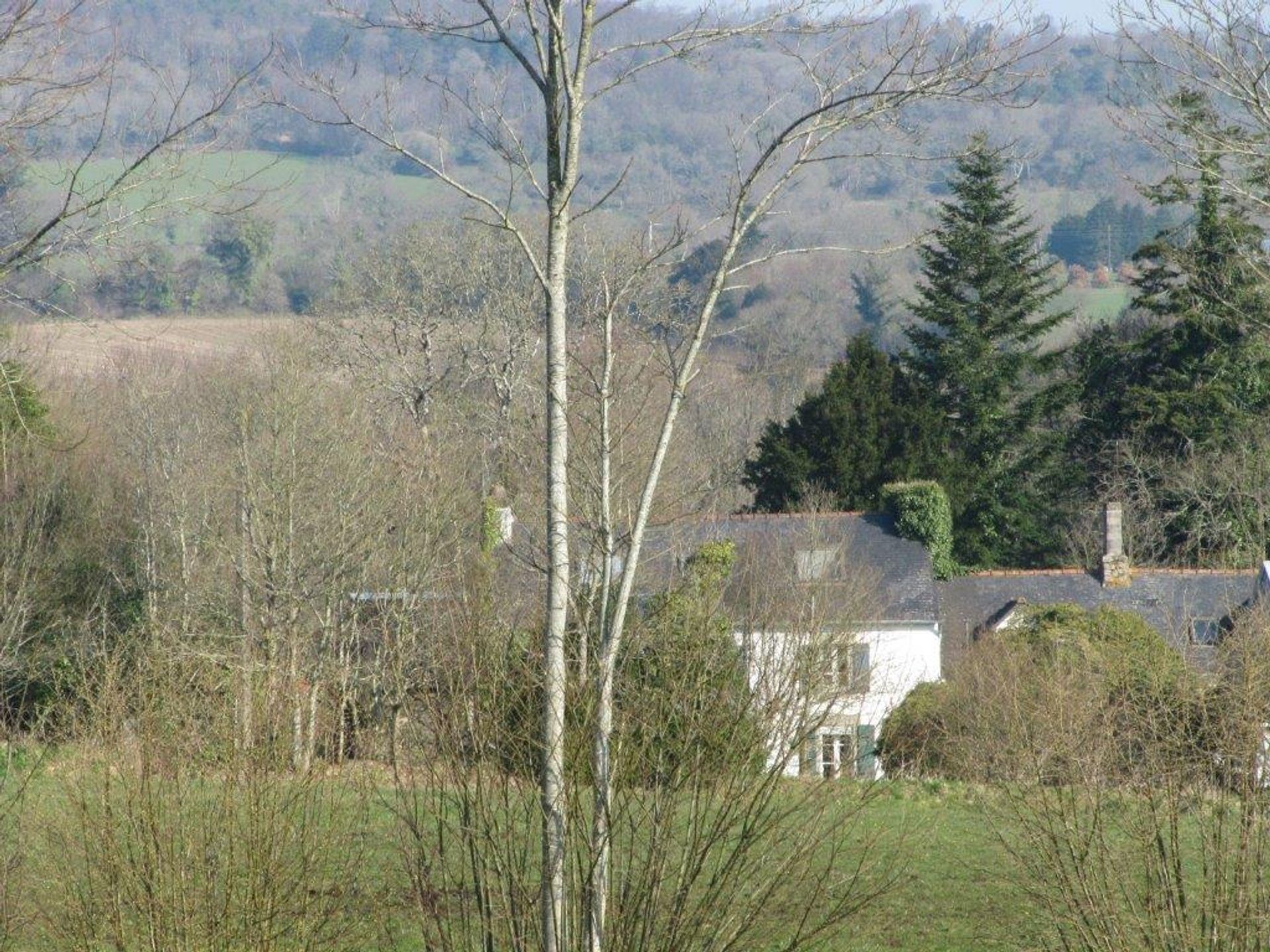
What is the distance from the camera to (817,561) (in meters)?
25.1

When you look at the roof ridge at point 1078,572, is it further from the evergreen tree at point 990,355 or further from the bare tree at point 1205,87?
the bare tree at point 1205,87

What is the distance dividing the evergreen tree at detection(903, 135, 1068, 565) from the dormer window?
11714 millimetres

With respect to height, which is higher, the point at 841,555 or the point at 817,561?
the point at 841,555

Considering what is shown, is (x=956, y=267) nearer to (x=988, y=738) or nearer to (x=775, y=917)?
(x=988, y=738)

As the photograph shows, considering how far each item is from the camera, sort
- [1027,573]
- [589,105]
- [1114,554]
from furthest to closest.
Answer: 1. [1027,573]
2. [1114,554]
3. [589,105]

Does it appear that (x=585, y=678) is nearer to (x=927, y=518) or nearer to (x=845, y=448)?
(x=927, y=518)

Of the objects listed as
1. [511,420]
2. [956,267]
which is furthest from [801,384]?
[511,420]

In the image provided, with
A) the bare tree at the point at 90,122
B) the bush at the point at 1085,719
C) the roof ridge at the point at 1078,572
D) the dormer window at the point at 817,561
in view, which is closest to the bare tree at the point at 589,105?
the bare tree at the point at 90,122

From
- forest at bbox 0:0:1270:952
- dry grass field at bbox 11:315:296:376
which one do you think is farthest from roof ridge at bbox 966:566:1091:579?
dry grass field at bbox 11:315:296:376

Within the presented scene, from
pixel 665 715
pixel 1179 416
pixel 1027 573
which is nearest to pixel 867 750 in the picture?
pixel 665 715

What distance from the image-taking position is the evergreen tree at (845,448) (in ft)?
112

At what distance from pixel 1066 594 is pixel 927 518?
324 centimetres

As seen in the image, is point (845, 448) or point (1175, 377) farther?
point (845, 448)

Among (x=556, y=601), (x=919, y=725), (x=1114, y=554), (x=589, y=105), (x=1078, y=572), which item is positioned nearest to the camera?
(x=556, y=601)
